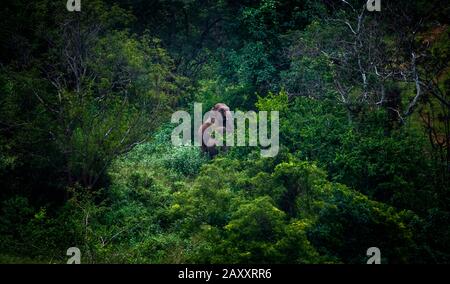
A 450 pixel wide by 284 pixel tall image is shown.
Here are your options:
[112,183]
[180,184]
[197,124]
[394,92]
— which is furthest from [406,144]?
[197,124]

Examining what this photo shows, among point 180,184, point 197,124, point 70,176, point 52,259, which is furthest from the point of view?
point 197,124

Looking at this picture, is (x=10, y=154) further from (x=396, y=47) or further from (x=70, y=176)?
(x=396, y=47)

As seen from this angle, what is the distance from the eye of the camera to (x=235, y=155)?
48.0 ft

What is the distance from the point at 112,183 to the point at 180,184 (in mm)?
2068

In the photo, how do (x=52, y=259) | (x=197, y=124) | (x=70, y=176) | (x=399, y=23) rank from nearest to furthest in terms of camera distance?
1. (x=52, y=259)
2. (x=70, y=176)
3. (x=399, y=23)
4. (x=197, y=124)

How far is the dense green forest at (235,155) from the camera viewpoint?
9344 millimetres

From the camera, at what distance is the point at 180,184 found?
1477 centimetres
